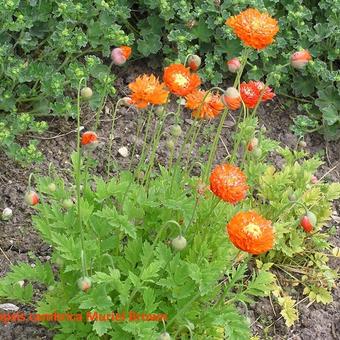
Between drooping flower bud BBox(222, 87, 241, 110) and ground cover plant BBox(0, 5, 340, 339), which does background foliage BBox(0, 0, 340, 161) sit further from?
drooping flower bud BBox(222, 87, 241, 110)

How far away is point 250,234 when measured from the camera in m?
2.02

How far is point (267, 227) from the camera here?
2.12 metres

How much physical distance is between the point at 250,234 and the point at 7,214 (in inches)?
53.1

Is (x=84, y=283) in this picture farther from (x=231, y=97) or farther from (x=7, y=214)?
(x=7, y=214)

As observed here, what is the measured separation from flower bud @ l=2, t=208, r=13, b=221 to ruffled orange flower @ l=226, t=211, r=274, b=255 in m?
1.26

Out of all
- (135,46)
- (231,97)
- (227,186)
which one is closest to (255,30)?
(231,97)

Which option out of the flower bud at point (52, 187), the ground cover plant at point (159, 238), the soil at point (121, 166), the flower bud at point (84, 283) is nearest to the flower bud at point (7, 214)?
the soil at point (121, 166)

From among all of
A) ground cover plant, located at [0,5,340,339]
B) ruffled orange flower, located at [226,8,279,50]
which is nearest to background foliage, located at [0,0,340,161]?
ground cover plant, located at [0,5,340,339]

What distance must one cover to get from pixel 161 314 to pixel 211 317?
17 cm

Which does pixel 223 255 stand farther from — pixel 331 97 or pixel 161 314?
pixel 331 97

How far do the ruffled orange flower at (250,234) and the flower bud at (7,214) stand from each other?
1.26m

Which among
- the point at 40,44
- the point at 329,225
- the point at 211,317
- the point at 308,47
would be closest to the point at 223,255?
the point at 211,317

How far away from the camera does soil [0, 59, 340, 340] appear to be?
3014mm

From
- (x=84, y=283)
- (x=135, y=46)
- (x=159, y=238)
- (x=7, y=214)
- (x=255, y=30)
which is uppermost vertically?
(x=255, y=30)
